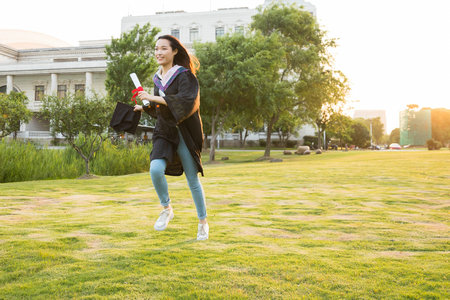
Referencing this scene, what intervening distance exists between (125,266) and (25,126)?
47.9 m

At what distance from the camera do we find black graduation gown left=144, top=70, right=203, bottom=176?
3377 mm

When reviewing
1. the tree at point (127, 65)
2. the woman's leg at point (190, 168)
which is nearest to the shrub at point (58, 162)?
the tree at point (127, 65)

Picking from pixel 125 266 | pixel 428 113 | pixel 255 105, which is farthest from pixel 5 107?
pixel 428 113

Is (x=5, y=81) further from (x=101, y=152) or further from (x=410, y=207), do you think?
(x=410, y=207)

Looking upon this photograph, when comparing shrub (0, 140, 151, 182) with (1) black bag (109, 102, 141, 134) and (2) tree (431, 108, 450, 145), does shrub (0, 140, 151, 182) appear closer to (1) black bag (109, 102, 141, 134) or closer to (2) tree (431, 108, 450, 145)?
(1) black bag (109, 102, 141, 134)

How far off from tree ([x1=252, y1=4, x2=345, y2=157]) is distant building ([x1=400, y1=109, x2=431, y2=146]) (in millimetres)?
74763

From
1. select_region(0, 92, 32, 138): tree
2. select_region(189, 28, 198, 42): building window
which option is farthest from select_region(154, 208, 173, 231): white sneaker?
select_region(189, 28, 198, 42): building window

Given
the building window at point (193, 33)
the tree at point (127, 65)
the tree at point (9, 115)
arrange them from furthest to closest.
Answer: the building window at point (193, 33) → the tree at point (127, 65) → the tree at point (9, 115)

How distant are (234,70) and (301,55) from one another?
7.56 metres

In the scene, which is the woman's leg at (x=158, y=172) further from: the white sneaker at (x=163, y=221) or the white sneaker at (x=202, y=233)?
the white sneaker at (x=202, y=233)

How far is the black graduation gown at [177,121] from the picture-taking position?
11.1ft

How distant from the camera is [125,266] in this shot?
9.28 feet

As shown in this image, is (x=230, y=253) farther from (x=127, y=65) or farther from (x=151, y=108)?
(x=127, y=65)

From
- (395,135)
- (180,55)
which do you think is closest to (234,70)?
(180,55)
